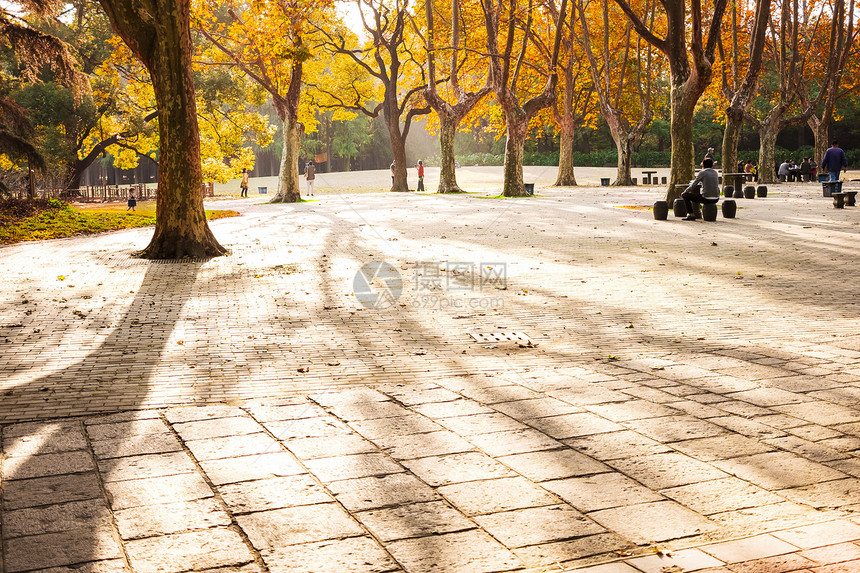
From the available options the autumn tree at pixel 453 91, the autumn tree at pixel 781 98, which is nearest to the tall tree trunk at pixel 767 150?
the autumn tree at pixel 781 98

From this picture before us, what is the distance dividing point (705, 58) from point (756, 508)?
18005 millimetres

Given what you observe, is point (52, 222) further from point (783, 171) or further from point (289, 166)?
point (783, 171)

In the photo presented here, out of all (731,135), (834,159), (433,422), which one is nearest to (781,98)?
(731,135)

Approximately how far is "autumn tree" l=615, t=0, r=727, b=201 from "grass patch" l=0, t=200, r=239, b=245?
525 inches

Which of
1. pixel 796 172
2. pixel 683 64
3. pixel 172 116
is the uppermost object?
pixel 683 64

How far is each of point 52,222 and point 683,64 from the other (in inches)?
675

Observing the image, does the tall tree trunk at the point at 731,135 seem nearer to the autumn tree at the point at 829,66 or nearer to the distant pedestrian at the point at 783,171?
the autumn tree at the point at 829,66

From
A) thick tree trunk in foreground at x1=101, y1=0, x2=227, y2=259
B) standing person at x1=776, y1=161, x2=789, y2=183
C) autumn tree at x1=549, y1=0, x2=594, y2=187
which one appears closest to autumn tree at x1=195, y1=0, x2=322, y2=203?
thick tree trunk in foreground at x1=101, y1=0, x2=227, y2=259

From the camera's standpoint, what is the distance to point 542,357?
664cm

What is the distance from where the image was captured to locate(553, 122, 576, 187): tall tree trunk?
40.9m

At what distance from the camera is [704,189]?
18.9 meters

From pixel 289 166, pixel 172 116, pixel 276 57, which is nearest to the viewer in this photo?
pixel 172 116

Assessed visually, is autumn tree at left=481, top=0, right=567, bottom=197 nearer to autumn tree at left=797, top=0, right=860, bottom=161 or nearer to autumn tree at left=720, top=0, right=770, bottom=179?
autumn tree at left=720, top=0, right=770, bottom=179

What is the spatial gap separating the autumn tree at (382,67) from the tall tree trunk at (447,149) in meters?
4.55
